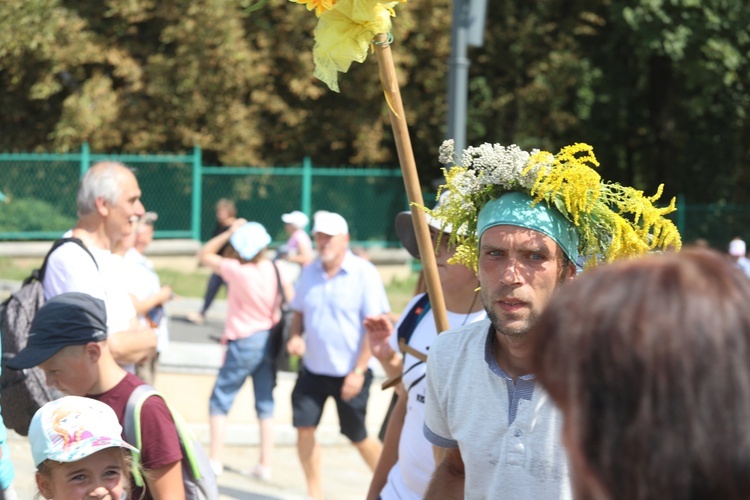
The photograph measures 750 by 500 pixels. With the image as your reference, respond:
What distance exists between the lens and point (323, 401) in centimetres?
737

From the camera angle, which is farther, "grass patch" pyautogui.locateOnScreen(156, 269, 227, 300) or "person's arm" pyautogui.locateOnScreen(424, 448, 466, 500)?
"grass patch" pyautogui.locateOnScreen(156, 269, 227, 300)

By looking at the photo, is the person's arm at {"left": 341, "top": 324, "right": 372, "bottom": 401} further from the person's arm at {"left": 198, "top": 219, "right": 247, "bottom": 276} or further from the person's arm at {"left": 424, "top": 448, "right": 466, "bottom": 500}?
the person's arm at {"left": 424, "top": 448, "right": 466, "bottom": 500}

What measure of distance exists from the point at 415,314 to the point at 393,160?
70.4 ft

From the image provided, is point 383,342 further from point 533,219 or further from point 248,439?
point 248,439

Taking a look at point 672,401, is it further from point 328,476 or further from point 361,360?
point 328,476

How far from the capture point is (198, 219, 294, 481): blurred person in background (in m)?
7.83

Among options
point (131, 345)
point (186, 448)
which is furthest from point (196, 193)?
point (186, 448)

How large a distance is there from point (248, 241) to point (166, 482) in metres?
5.04

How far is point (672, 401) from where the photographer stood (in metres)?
1.20

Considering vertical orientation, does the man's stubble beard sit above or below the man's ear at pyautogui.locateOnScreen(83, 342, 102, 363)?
above

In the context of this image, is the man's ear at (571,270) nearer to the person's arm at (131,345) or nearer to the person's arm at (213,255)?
the person's arm at (131,345)

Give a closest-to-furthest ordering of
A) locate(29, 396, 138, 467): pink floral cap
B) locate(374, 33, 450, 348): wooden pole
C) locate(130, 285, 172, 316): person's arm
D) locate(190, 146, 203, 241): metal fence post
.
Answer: locate(29, 396, 138, 467): pink floral cap < locate(374, 33, 450, 348): wooden pole < locate(130, 285, 172, 316): person's arm < locate(190, 146, 203, 241): metal fence post

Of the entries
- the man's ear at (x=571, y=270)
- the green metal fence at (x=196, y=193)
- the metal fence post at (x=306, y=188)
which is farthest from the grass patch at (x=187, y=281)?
the man's ear at (x=571, y=270)

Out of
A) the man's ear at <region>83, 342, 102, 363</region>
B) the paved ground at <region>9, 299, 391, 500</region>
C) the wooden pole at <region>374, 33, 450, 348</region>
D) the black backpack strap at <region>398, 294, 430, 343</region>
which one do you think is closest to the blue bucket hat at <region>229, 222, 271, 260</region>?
the paved ground at <region>9, 299, 391, 500</region>
